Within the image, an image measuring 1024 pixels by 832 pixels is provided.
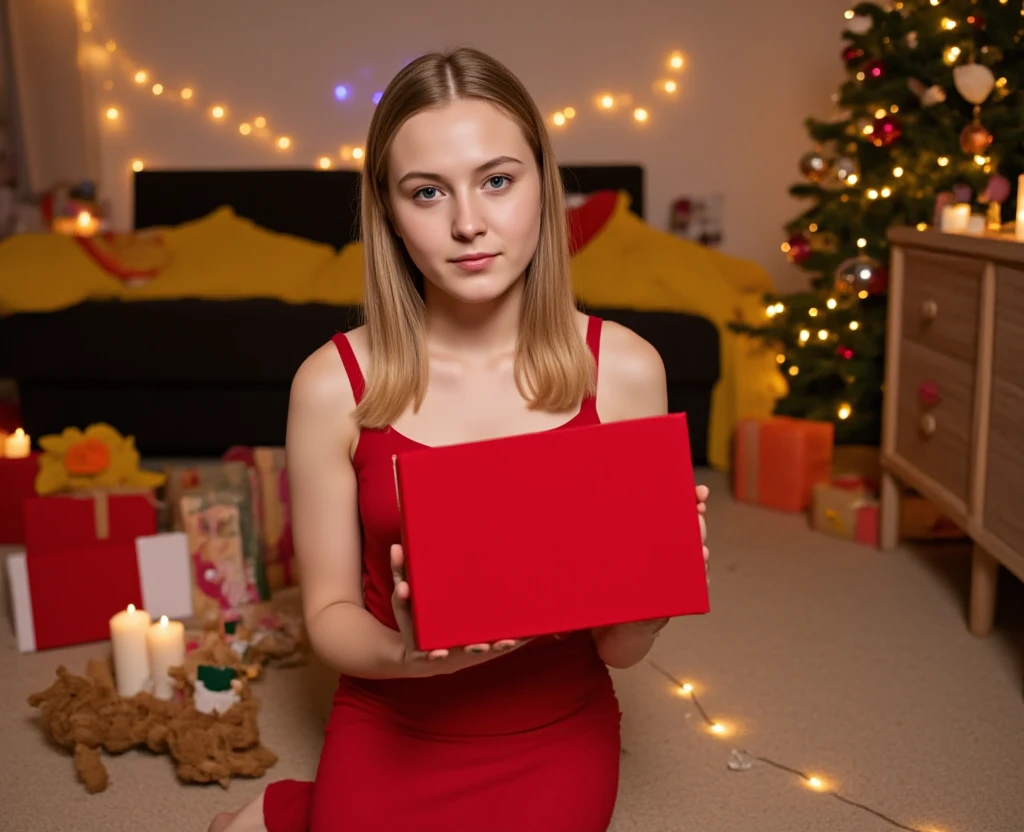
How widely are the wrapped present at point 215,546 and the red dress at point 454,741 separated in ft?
3.01

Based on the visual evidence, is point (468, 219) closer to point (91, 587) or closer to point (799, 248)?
point (91, 587)

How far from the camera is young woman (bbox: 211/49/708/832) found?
126 centimetres

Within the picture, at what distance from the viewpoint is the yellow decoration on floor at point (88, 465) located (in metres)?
2.35

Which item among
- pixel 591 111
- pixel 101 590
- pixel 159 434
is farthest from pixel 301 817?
pixel 591 111

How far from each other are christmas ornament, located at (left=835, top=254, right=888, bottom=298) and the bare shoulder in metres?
1.47

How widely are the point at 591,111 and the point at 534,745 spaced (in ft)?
11.3

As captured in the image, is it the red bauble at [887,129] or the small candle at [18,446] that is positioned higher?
the red bauble at [887,129]

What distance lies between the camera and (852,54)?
2865 mm

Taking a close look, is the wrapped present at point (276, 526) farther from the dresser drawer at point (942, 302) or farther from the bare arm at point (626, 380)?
the dresser drawer at point (942, 302)

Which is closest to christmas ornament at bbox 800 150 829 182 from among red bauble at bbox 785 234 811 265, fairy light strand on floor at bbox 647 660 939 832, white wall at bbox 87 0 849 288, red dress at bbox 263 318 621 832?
red bauble at bbox 785 234 811 265

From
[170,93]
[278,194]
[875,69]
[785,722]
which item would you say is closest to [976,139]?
[875,69]

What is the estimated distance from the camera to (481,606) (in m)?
1.03

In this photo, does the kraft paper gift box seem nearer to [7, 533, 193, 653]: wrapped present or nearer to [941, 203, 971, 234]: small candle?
[7, 533, 193, 653]: wrapped present

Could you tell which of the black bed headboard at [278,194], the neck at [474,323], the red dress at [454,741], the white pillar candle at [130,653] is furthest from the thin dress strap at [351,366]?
the black bed headboard at [278,194]
